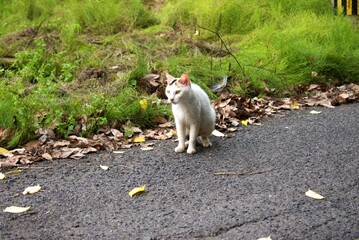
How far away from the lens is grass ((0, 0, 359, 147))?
5.28 meters

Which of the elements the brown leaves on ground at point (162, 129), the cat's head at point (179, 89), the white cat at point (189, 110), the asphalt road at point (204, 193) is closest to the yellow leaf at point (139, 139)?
the brown leaves on ground at point (162, 129)

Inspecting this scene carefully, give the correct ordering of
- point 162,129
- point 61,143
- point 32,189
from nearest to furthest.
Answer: point 32,189 < point 61,143 < point 162,129

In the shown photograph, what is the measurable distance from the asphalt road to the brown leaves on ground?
0.19 metres

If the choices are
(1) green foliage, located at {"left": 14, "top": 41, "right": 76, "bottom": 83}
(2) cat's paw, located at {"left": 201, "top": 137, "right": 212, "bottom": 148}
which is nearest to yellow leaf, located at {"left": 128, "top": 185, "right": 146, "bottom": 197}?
(2) cat's paw, located at {"left": 201, "top": 137, "right": 212, "bottom": 148}

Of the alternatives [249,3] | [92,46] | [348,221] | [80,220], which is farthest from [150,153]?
[249,3]

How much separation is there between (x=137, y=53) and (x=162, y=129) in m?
1.95

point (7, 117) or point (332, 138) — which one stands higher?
point (7, 117)

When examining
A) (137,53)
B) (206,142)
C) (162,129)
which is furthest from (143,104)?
(137,53)

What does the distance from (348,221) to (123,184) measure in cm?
159

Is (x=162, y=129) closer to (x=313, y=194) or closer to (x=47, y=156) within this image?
(x=47, y=156)

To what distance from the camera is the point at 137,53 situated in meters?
7.02

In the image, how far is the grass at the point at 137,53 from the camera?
17.3 ft

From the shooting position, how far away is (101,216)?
3260mm

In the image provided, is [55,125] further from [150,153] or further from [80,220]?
[80,220]
